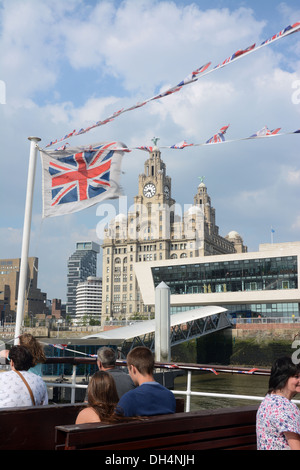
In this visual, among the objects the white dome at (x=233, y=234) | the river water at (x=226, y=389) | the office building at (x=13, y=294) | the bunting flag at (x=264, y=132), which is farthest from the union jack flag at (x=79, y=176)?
the white dome at (x=233, y=234)

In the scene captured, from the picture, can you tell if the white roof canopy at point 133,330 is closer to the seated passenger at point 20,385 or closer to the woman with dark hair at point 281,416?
the seated passenger at point 20,385

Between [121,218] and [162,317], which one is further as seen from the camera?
[121,218]

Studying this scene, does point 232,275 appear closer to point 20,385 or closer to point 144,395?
point 20,385

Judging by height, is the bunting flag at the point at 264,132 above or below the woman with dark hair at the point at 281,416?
above

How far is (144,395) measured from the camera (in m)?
3.45

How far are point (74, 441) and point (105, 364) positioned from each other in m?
2.29

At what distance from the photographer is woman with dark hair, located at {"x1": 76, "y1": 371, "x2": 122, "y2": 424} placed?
3.18 m

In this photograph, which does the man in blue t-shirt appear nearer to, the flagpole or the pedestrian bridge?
the flagpole

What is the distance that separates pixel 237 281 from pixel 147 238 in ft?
210

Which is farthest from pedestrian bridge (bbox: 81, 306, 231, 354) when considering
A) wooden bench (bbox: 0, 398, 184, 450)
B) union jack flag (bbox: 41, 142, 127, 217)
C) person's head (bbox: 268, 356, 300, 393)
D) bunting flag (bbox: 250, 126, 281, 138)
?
person's head (bbox: 268, 356, 300, 393)

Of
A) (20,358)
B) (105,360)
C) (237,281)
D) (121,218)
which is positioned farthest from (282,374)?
(121,218)

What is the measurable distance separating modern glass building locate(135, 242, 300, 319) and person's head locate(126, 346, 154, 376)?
5345 cm

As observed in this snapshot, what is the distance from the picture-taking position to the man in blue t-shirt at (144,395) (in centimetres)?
338

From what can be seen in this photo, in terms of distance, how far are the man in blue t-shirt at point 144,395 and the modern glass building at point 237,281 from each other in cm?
5349
